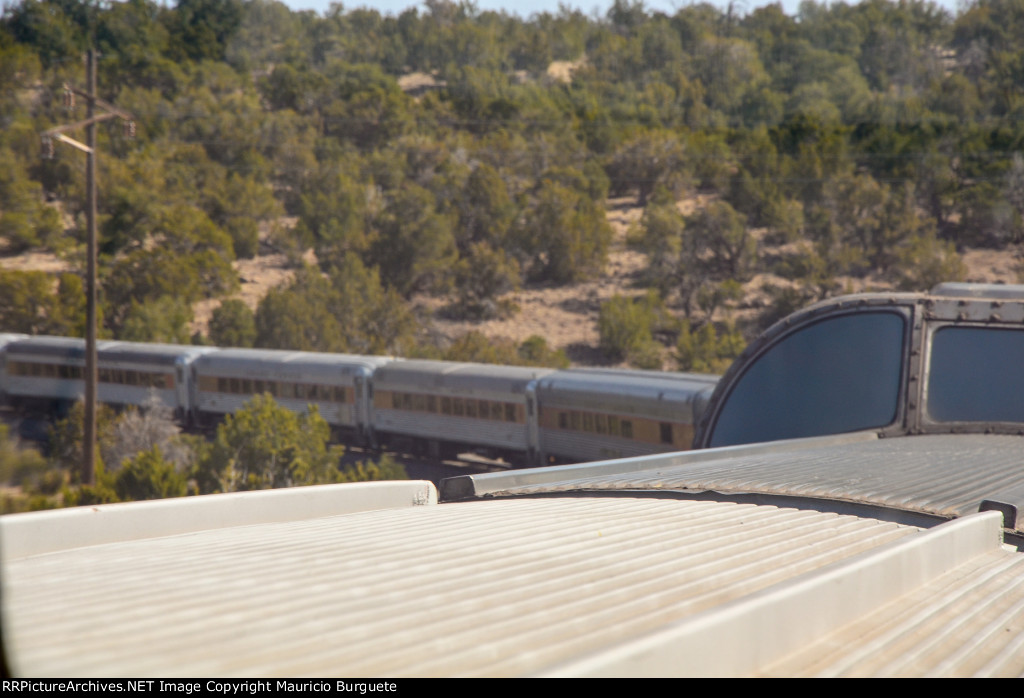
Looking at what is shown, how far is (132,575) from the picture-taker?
2.79m

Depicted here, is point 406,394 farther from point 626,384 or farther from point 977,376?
point 977,376

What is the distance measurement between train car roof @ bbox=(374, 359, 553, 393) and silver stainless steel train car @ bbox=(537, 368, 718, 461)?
717mm

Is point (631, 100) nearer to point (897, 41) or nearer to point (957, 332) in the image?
point (897, 41)

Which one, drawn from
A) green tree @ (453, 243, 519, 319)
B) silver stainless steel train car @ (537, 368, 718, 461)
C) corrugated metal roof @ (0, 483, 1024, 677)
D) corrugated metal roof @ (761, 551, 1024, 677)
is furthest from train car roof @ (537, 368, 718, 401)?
green tree @ (453, 243, 519, 319)

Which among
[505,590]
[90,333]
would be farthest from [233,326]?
[505,590]

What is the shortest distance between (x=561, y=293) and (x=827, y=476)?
35234mm

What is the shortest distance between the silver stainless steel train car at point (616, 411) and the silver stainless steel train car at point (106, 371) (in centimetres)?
1152

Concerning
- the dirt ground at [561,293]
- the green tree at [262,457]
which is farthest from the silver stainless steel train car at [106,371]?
the green tree at [262,457]

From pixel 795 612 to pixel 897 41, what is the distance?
83.1 meters

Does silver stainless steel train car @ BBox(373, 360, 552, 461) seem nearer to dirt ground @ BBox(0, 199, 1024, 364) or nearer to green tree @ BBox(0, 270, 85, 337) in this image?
dirt ground @ BBox(0, 199, 1024, 364)

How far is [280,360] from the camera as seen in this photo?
80.6 ft

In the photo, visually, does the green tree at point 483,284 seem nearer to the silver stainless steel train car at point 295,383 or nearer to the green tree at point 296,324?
the green tree at point 296,324

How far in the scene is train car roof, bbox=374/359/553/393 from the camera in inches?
824
